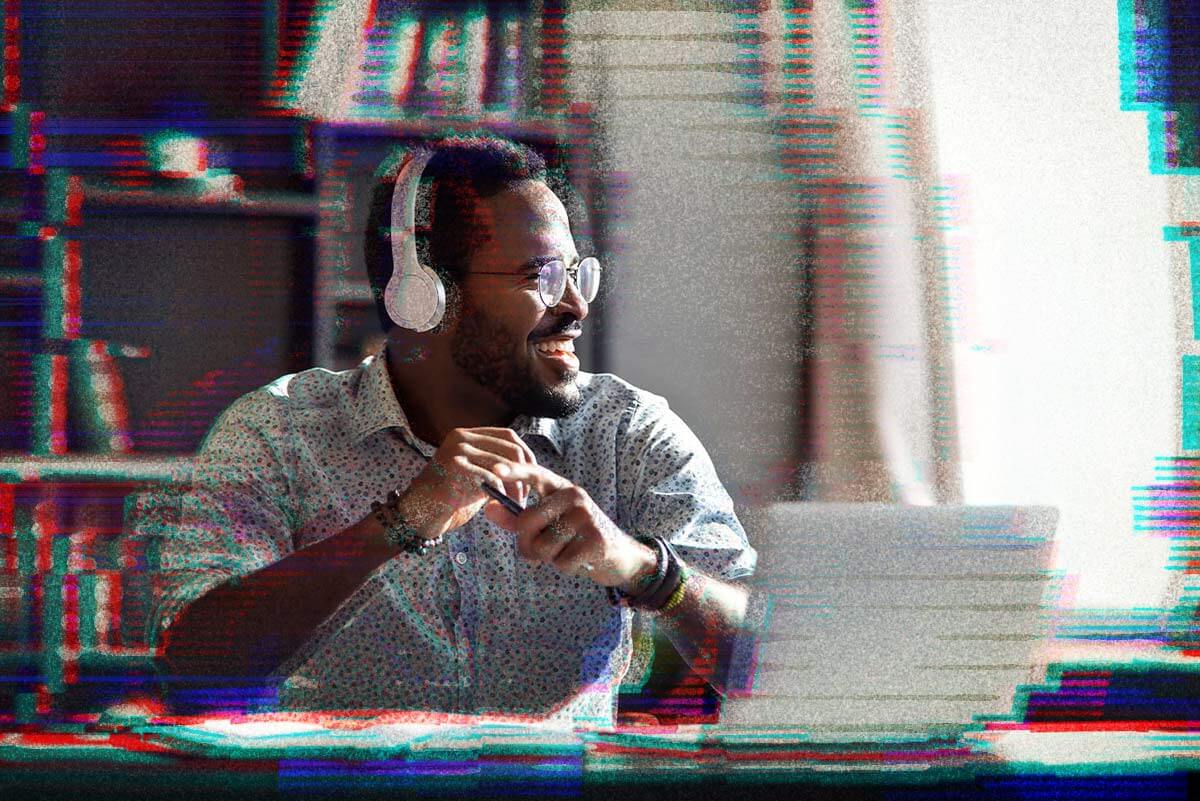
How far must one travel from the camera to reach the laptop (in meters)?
0.63

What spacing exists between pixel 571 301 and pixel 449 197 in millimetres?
140

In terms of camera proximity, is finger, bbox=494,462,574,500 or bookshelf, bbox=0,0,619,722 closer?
finger, bbox=494,462,574,500

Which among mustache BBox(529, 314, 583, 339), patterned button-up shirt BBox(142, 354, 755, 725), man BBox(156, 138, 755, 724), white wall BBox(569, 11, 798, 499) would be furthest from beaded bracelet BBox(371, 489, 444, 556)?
white wall BBox(569, 11, 798, 499)

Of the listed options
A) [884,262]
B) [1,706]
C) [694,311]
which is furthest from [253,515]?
[884,262]

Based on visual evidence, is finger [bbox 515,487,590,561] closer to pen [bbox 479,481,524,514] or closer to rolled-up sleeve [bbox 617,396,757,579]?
pen [bbox 479,481,524,514]

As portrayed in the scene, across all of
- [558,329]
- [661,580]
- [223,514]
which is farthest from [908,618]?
[223,514]

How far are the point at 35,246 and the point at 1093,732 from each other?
3.26ft

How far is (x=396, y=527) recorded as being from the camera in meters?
0.72

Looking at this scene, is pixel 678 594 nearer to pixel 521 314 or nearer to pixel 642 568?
pixel 642 568

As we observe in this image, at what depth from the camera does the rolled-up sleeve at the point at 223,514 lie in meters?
0.79

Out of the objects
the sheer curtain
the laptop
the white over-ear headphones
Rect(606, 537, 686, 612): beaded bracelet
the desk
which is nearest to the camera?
the desk

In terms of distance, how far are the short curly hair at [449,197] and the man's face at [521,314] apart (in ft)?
0.04

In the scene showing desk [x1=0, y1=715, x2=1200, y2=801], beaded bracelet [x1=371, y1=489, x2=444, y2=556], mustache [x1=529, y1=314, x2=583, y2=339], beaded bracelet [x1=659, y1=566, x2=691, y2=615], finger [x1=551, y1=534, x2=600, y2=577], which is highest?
mustache [x1=529, y1=314, x2=583, y2=339]

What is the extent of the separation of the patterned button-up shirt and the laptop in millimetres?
185
